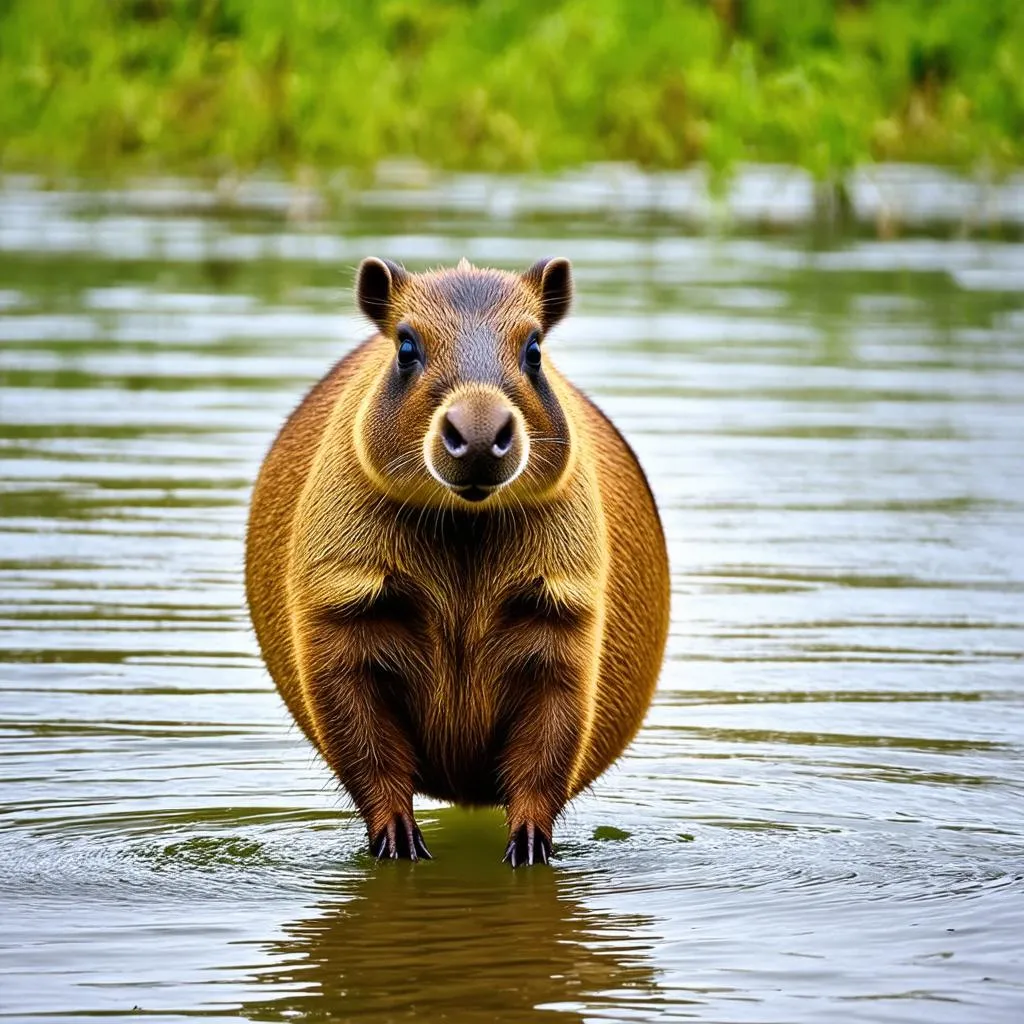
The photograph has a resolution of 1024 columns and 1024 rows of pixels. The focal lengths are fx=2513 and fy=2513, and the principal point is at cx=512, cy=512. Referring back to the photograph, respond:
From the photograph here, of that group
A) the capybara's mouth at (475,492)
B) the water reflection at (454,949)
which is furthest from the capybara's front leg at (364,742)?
the capybara's mouth at (475,492)

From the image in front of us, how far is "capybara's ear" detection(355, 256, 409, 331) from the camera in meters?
6.65

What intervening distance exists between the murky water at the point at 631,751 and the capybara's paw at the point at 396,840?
0.09m

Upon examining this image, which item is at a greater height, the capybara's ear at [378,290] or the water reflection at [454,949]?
the capybara's ear at [378,290]

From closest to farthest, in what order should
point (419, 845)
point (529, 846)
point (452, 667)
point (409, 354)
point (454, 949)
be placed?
point (454, 949)
point (409, 354)
point (452, 667)
point (529, 846)
point (419, 845)

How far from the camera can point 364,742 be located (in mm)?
6559

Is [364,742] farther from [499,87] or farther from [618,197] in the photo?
[499,87]

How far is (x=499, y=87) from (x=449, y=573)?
122 feet

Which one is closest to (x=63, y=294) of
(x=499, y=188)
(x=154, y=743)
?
(x=154, y=743)

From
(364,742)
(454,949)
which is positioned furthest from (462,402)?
(454,949)

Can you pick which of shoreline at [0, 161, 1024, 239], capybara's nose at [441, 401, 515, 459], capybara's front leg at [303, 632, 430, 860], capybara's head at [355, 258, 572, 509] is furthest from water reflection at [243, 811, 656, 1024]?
shoreline at [0, 161, 1024, 239]

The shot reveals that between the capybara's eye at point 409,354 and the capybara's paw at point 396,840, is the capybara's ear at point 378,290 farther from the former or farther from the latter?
the capybara's paw at point 396,840

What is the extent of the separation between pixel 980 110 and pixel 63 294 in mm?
15976

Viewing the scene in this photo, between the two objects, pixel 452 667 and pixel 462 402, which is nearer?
pixel 462 402

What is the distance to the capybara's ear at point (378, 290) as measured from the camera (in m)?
6.65
